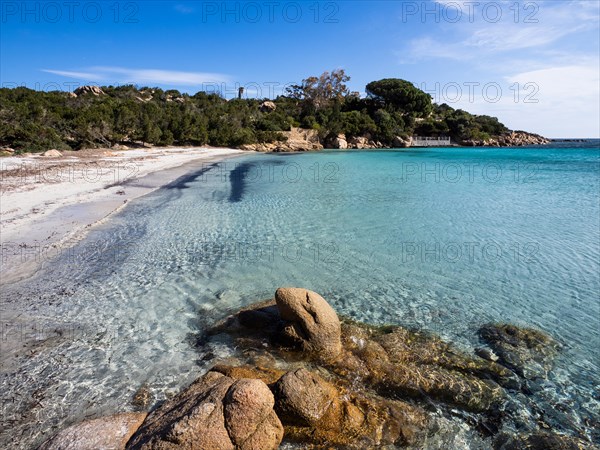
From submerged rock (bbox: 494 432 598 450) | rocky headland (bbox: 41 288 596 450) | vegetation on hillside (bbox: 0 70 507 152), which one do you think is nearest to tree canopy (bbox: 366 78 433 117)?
vegetation on hillside (bbox: 0 70 507 152)

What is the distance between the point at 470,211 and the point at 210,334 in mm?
14005

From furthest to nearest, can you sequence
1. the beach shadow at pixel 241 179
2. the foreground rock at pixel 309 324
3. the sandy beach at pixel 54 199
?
the beach shadow at pixel 241 179
the sandy beach at pixel 54 199
the foreground rock at pixel 309 324

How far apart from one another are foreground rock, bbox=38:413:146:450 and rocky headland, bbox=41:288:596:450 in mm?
12

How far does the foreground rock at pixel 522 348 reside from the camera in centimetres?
525

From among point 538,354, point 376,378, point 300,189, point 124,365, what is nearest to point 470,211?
point 300,189

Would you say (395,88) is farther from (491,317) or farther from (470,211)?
(491,317)

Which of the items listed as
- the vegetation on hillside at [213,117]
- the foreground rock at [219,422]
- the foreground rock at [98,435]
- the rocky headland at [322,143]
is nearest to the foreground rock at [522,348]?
the foreground rock at [219,422]

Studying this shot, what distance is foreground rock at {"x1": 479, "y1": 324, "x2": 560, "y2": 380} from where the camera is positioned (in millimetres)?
5254

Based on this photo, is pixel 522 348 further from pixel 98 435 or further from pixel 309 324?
pixel 98 435

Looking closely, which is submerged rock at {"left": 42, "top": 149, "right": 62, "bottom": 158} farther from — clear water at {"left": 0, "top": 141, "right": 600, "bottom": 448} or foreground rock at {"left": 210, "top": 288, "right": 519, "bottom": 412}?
foreground rock at {"left": 210, "top": 288, "right": 519, "bottom": 412}

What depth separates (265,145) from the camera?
60062 mm

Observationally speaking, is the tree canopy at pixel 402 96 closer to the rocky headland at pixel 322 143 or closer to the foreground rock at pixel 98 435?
the rocky headland at pixel 322 143

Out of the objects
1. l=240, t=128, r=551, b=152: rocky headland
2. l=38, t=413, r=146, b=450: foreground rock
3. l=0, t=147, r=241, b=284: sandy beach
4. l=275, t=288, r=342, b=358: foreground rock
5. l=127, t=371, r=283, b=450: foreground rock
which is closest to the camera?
l=127, t=371, r=283, b=450: foreground rock

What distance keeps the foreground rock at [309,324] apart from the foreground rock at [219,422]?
178cm
